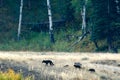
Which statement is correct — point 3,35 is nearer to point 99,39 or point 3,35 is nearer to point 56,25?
point 56,25

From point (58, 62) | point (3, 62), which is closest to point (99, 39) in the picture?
point (58, 62)

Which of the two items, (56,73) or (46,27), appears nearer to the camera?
(56,73)

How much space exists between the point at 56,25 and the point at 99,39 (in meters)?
9.45

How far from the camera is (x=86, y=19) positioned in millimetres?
44406

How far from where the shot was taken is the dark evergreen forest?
36.2 meters

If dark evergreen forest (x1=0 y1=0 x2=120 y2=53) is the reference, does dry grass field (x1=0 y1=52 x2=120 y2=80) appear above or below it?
below

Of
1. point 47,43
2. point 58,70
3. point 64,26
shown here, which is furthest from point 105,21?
point 58,70

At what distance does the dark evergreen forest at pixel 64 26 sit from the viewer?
119 ft

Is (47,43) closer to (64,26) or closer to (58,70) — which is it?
(64,26)

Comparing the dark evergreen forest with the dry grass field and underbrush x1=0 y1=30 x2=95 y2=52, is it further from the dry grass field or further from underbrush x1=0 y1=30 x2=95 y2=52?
the dry grass field

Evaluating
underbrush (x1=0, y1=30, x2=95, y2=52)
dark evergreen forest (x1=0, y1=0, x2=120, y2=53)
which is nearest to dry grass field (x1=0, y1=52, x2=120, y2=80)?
dark evergreen forest (x1=0, y1=0, x2=120, y2=53)

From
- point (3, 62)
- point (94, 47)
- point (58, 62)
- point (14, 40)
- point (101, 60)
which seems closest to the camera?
point (3, 62)

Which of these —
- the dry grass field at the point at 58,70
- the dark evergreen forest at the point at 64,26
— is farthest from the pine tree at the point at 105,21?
the dry grass field at the point at 58,70

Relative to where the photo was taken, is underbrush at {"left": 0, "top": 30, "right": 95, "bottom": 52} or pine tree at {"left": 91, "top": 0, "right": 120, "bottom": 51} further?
underbrush at {"left": 0, "top": 30, "right": 95, "bottom": 52}
